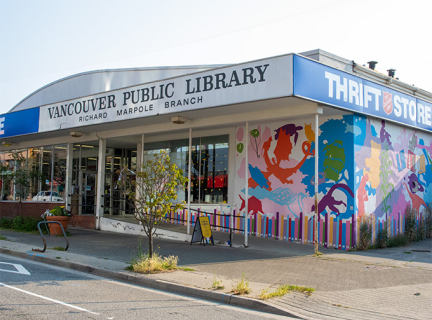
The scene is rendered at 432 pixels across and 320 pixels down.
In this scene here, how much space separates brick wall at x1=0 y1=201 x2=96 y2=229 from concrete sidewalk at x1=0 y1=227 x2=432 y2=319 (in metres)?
3.83

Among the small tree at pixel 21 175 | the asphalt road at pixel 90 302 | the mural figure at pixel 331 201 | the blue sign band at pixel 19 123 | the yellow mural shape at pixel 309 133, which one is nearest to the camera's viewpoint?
the asphalt road at pixel 90 302

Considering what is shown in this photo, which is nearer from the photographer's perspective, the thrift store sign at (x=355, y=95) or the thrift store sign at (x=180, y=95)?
the thrift store sign at (x=355, y=95)

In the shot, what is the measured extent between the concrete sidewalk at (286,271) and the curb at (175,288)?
0.02 meters

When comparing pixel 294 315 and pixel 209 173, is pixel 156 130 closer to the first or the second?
pixel 209 173

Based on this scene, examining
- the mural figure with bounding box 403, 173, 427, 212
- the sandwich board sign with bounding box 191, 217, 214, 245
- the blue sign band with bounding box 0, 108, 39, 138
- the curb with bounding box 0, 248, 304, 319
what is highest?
the blue sign band with bounding box 0, 108, 39, 138

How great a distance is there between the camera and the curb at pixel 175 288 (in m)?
6.89

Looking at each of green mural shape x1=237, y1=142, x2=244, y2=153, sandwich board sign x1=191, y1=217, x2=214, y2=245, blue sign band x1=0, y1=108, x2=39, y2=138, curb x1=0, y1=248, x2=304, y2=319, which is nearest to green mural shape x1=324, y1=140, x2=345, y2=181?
green mural shape x1=237, y1=142, x2=244, y2=153

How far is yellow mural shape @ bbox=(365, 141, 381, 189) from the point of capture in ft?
44.5

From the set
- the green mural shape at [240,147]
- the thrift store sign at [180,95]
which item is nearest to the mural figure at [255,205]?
the green mural shape at [240,147]

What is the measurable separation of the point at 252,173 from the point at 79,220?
9.00 m

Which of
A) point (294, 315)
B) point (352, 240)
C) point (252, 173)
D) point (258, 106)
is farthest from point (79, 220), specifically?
point (294, 315)

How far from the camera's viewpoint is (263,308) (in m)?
6.90

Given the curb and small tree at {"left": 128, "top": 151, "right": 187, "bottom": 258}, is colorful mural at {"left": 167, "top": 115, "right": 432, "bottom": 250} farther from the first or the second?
the curb

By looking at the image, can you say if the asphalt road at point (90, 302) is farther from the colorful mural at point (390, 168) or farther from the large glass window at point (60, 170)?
the large glass window at point (60, 170)
